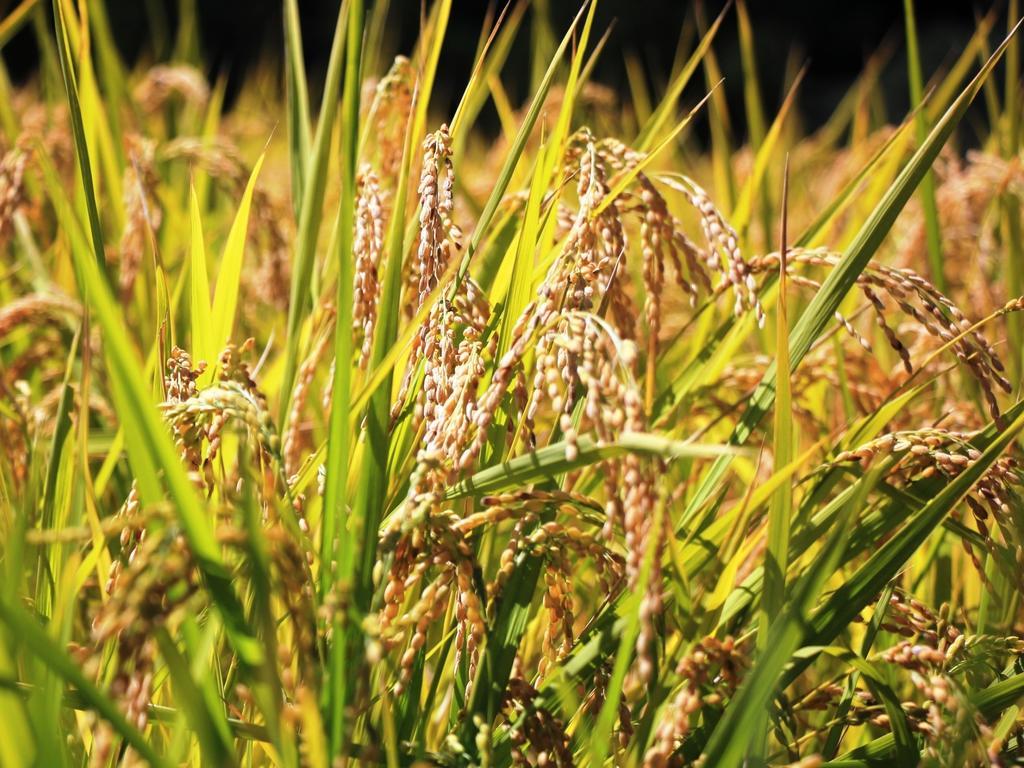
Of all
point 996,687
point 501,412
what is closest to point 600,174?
point 501,412

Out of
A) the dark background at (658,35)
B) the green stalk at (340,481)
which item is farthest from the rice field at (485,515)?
the dark background at (658,35)

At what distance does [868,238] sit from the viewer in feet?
2.51

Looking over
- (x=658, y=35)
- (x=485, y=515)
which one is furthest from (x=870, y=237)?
(x=658, y=35)

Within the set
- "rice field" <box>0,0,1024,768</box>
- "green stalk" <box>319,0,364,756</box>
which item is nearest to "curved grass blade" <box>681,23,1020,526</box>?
"rice field" <box>0,0,1024,768</box>

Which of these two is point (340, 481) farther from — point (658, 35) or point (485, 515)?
point (658, 35)

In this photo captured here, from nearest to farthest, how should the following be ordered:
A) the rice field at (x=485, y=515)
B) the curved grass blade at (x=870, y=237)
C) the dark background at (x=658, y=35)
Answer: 1. the rice field at (x=485, y=515)
2. the curved grass blade at (x=870, y=237)
3. the dark background at (x=658, y=35)

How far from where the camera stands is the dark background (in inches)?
391

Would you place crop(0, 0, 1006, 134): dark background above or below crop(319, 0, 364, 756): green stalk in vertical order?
above

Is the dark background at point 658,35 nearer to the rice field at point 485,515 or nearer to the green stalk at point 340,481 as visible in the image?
the rice field at point 485,515

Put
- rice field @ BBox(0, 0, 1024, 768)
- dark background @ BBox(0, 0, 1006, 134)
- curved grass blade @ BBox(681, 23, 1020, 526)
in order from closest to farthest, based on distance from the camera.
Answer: rice field @ BBox(0, 0, 1024, 768)
curved grass blade @ BBox(681, 23, 1020, 526)
dark background @ BBox(0, 0, 1006, 134)

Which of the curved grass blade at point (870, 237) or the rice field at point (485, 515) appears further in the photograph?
Result: the curved grass blade at point (870, 237)

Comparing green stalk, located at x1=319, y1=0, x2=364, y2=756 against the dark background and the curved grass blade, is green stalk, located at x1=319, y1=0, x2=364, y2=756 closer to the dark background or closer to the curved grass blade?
the curved grass blade

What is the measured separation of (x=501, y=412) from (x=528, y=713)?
0.24 m

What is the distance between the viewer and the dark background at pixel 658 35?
9.92m
